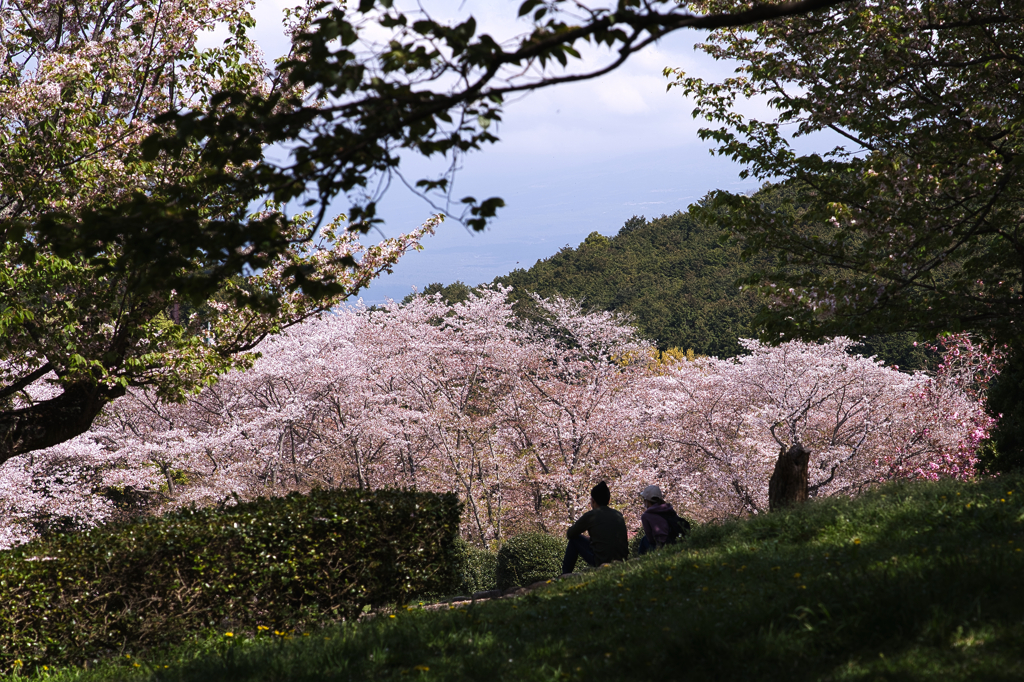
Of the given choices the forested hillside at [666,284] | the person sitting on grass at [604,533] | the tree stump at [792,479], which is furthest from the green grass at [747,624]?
the forested hillside at [666,284]

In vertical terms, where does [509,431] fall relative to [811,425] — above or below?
above

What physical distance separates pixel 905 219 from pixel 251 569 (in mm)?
8463

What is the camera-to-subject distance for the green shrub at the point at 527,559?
10656 millimetres

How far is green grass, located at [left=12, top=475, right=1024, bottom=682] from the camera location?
3557 mm

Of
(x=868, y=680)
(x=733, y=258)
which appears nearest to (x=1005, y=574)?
(x=868, y=680)

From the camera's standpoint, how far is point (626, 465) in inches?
759

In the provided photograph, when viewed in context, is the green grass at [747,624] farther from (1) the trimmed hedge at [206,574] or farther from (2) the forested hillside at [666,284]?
(2) the forested hillside at [666,284]

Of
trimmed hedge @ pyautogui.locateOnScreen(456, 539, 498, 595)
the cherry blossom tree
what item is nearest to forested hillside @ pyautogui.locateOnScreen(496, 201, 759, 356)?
trimmed hedge @ pyautogui.locateOnScreen(456, 539, 498, 595)

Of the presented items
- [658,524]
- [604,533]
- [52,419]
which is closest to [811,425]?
[658,524]

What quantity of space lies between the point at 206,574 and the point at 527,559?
210 inches

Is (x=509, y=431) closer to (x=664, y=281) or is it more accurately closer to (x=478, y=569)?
(x=478, y=569)

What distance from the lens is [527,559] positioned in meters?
10.7

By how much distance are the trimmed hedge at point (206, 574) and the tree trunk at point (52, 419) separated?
2.29 m

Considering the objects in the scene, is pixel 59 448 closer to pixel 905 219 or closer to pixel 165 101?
pixel 165 101
